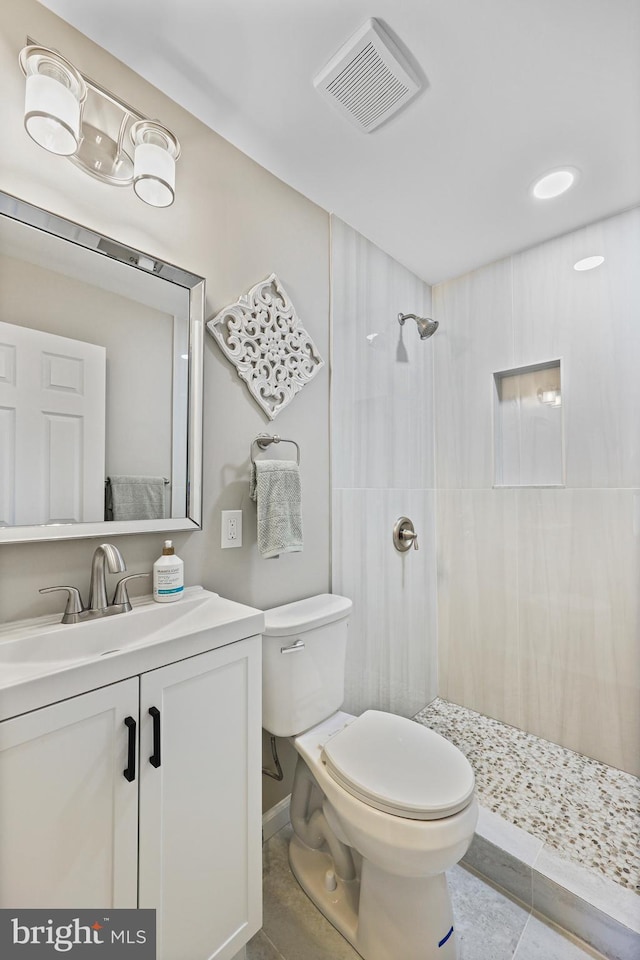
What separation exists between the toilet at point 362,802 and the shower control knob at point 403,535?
0.61m

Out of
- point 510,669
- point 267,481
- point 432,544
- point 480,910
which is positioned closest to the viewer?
point 480,910

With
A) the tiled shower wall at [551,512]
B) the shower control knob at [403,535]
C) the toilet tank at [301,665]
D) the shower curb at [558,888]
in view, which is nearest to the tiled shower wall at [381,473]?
the shower control knob at [403,535]

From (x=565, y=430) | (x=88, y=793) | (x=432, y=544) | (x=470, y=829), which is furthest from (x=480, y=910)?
(x=565, y=430)

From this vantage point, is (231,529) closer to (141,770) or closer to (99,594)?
(99,594)

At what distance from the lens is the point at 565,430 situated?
1.90m

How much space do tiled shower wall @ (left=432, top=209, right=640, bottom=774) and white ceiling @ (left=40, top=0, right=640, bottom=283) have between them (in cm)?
36

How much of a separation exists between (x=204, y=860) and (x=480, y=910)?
938mm

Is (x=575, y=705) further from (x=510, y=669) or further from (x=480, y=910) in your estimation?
(x=480, y=910)

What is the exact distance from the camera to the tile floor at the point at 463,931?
1141 millimetres

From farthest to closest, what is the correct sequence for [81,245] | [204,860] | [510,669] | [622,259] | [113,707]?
[510,669]
[622,259]
[81,245]
[204,860]
[113,707]

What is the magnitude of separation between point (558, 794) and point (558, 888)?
44 centimetres

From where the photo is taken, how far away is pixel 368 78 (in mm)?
1192

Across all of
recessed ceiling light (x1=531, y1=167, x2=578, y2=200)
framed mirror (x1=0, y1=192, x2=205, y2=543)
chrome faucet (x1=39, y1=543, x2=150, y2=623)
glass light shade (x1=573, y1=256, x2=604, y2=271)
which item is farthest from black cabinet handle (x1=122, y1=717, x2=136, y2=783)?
glass light shade (x1=573, y1=256, x2=604, y2=271)

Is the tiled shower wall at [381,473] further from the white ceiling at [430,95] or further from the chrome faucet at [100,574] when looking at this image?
the chrome faucet at [100,574]
